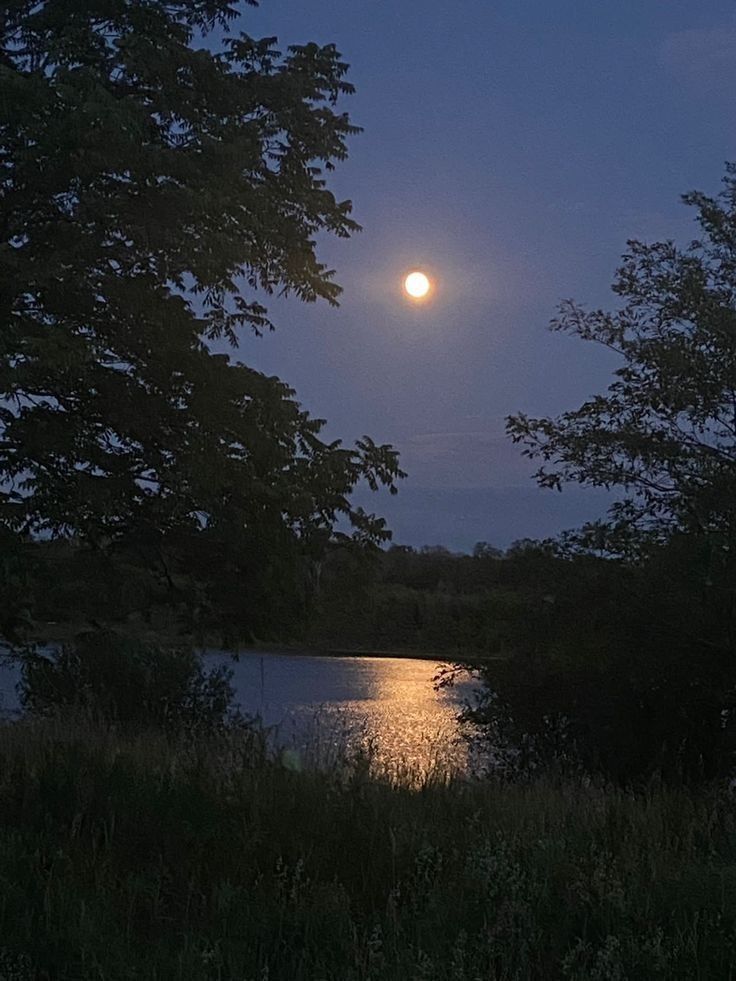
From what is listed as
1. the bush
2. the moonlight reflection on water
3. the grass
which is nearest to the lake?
the moonlight reflection on water

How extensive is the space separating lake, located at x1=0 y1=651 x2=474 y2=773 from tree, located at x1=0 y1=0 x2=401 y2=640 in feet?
6.12

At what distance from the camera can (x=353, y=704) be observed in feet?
89.1

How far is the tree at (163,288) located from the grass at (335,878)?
208 inches

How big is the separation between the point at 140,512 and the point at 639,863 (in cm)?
873

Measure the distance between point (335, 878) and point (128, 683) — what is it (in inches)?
374

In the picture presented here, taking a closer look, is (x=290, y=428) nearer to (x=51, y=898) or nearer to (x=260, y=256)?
(x=260, y=256)

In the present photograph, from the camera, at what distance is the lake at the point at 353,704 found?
9.48 m

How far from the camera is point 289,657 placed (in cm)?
5016

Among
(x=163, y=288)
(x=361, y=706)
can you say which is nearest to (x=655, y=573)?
(x=163, y=288)

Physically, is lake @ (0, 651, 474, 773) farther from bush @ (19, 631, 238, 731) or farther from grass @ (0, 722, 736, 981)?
grass @ (0, 722, 736, 981)

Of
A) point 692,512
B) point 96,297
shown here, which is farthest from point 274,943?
point 96,297

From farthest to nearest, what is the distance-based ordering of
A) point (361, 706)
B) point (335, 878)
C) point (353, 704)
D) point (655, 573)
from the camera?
1. point (353, 704)
2. point (361, 706)
3. point (655, 573)
4. point (335, 878)

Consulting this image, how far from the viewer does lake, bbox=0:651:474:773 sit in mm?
9484

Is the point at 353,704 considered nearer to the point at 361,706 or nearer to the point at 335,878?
the point at 361,706
